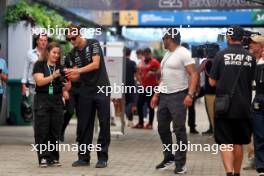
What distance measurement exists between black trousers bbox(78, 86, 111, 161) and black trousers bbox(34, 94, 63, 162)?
339mm

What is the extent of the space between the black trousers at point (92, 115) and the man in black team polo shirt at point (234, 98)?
2.12m

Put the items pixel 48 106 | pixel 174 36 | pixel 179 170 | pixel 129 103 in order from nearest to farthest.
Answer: pixel 179 170, pixel 174 36, pixel 48 106, pixel 129 103

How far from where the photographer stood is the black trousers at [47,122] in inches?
407

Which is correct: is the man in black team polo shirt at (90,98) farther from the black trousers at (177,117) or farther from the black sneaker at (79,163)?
the black trousers at (177,117)

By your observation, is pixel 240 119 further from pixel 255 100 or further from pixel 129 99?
pixel 129 99

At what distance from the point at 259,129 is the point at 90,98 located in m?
2.50

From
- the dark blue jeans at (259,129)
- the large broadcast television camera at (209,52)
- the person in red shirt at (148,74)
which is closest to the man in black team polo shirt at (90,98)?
the large broadcast television camera at (209,52)

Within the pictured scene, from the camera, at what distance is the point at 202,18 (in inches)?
854

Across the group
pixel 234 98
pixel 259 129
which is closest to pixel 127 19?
pixel 259 129

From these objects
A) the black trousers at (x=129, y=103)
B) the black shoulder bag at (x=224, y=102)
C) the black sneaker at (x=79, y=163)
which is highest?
the black shoulder bag at (x=224, y=102)

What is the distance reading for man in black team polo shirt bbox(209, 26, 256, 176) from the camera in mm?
8672

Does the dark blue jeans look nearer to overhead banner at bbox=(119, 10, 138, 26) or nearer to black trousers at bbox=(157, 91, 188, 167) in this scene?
black trousers at bbox=(157, 91, 188, 167)

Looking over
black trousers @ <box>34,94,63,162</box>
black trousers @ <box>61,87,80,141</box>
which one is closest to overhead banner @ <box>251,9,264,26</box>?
black trousers @ <box>61,87,80,141</box>

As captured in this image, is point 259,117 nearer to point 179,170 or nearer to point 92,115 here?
point 179,170
